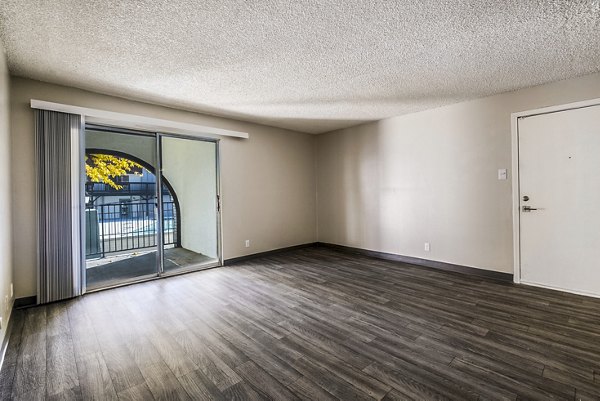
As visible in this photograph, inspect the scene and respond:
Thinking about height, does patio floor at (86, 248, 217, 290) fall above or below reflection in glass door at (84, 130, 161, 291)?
below

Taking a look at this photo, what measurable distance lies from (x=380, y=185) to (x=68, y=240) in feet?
14.9

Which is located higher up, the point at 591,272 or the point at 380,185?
the point at 380,185

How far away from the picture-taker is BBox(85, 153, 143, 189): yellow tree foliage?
3.60 m

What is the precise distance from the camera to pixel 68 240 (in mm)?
3088

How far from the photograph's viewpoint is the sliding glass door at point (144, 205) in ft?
12.2

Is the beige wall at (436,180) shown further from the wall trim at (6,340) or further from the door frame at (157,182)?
the wall trim at (6,340)

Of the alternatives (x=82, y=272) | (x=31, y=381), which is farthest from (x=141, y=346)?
(x=82, y=272)

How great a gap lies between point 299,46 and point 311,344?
8.14 feet

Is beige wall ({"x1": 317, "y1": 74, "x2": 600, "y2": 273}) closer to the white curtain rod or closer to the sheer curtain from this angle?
the white curtain rod

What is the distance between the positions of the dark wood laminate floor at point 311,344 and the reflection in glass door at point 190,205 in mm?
1290

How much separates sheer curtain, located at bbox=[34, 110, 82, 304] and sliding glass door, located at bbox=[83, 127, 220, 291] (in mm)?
247

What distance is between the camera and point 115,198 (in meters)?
4.05

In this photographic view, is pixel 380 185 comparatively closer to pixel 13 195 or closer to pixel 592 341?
pixel 592 341

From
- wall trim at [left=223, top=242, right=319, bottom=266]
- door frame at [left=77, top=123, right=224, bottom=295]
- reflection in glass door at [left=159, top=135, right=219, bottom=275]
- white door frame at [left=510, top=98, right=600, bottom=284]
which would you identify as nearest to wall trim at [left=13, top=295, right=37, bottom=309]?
door frame at [left=77, top=123, right=224, bottom=295]
